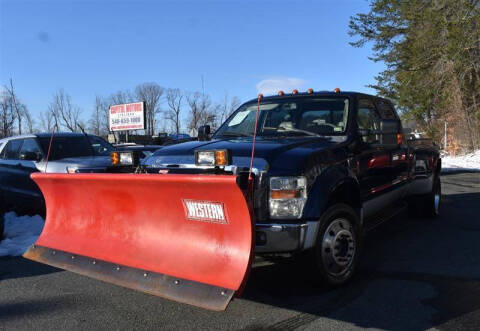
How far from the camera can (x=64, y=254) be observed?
3.86 m

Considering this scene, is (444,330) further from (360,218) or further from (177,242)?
(177,242)

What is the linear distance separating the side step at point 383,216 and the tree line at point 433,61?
16.7 m

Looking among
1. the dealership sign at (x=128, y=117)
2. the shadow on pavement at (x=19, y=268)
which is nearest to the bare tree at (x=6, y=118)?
the dealership sign at (x=128, y=117)

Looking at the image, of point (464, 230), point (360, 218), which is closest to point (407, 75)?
point (464, 230)

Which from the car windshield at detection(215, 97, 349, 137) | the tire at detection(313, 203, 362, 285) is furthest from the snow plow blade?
the car windshield at detection(215, 97, 349, 137)

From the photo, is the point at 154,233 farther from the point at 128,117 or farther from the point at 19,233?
the point at 128,117

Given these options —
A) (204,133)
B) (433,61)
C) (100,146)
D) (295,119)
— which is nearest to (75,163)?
(100,146)

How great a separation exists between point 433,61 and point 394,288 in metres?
22.4

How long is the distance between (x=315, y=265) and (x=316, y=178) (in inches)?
27.4

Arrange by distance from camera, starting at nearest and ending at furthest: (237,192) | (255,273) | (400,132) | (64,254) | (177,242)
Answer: (237,192), (177,242), (64,254), (255,273), (400,132)

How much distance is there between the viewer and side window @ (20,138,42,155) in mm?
7757

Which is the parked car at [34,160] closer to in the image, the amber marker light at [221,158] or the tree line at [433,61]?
the amber marker light at [221,158]

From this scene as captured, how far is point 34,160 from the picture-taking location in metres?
7.60

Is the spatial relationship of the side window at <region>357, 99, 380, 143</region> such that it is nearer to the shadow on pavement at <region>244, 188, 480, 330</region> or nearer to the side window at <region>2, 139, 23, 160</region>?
Result: the shadow on pavement at <region>244, 188, 480, 330</region>
